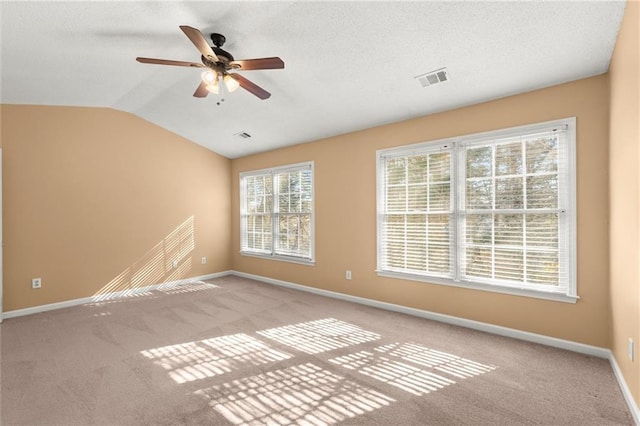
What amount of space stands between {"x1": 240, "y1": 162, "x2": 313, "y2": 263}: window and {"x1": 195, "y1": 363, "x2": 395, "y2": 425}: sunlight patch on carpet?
2.81 metres

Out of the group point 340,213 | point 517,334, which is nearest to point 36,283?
point 340,213

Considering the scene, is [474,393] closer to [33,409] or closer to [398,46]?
[398,46]

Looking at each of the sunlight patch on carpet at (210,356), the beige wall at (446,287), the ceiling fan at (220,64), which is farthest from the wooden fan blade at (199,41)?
the sunlight patch on carpet at (210,356)

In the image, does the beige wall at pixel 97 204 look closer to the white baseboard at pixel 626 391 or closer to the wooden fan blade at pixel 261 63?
the wooden fan blade at pixel 261 63

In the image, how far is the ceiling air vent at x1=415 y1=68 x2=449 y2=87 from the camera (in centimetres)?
302

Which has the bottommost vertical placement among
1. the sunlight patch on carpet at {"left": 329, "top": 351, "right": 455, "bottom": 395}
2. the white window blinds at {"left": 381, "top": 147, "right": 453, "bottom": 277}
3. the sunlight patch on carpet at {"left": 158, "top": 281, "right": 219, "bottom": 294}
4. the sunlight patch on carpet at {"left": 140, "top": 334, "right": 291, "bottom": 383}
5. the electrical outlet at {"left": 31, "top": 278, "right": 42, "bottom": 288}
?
the sunlight patch on carpet at {"left": 140, "top": 334, "right": 291, "bottom": 383}

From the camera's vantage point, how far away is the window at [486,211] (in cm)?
300

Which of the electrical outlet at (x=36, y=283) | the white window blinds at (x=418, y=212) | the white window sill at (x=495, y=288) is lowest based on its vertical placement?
the electrical outlet at (x=36, y=283)

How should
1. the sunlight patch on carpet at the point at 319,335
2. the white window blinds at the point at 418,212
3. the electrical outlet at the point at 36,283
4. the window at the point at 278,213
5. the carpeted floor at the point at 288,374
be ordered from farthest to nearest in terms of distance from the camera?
the window at the point at 278,213 < the electrical outlet at the point at 36,283 < the white window blinds at the point at 418,212 < the sunlight patch on carpet at the point at 319,335 < the carpeted floor at the point at 288,374

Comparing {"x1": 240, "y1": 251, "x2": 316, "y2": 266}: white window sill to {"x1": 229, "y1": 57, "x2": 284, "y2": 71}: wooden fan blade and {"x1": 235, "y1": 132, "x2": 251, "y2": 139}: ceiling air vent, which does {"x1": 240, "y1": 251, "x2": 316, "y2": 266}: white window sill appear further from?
{"x1": 229, "y1": 57, "x2": 284, "y2": 71}: wooden fan blade

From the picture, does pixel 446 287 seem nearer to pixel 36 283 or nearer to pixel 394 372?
pixel 394 372

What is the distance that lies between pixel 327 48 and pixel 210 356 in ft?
10.1

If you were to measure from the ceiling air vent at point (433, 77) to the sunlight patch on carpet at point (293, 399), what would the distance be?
2.90 m

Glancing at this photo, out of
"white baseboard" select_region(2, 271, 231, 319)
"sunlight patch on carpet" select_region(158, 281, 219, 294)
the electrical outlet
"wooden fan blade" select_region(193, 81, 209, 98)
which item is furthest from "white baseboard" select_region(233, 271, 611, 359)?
the electrical outlet
